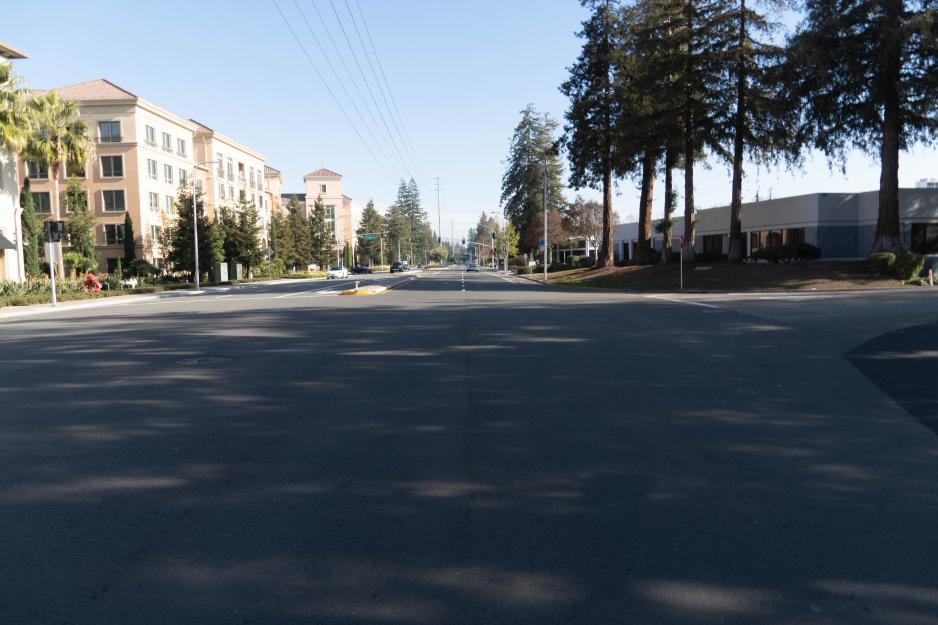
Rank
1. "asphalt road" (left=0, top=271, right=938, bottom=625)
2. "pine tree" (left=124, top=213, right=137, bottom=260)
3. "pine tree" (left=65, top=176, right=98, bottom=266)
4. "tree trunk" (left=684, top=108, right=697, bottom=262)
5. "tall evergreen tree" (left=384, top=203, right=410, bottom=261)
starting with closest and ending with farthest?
"asphalt road" (left=0, top=271, right=938, bottom=625)
"tree trunk" (left=684, top=108, right=697, bottom=262)
"pine tree" (left=65, top=176, right=98, bottom=266)
"pine tree" (left=124, top=213, right=137, bottom=260)
"tall evergreen tree" (left=384, top=203, right=410, bottom=261)

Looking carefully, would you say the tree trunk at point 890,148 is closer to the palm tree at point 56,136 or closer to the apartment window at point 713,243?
the apartment window at point 713,243

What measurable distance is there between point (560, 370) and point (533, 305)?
14.6m

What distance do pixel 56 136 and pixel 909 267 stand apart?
47437mm

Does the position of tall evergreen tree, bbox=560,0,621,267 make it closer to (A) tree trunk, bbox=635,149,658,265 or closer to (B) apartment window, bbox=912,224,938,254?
(A) tree trunk, bbox=635,149,658,265

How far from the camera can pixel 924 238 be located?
130ft

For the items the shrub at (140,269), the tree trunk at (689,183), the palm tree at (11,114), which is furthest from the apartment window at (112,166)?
the tree trunk at (689,183)

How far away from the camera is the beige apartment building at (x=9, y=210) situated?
4406 cm

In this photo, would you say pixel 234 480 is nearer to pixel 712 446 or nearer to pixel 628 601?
pixel 628 601

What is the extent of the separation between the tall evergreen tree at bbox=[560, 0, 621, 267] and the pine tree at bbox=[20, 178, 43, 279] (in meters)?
36.3

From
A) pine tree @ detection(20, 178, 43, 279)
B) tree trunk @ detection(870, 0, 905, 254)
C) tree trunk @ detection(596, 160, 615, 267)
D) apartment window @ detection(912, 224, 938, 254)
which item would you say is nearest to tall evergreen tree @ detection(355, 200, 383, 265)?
tree trunk @ detection(596, 160, 615, 267)

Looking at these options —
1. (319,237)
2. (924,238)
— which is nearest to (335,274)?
(319,237)

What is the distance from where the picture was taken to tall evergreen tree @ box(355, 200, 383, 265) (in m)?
136

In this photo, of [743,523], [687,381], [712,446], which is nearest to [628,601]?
[743,523]

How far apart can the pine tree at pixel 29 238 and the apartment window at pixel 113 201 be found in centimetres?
1137
